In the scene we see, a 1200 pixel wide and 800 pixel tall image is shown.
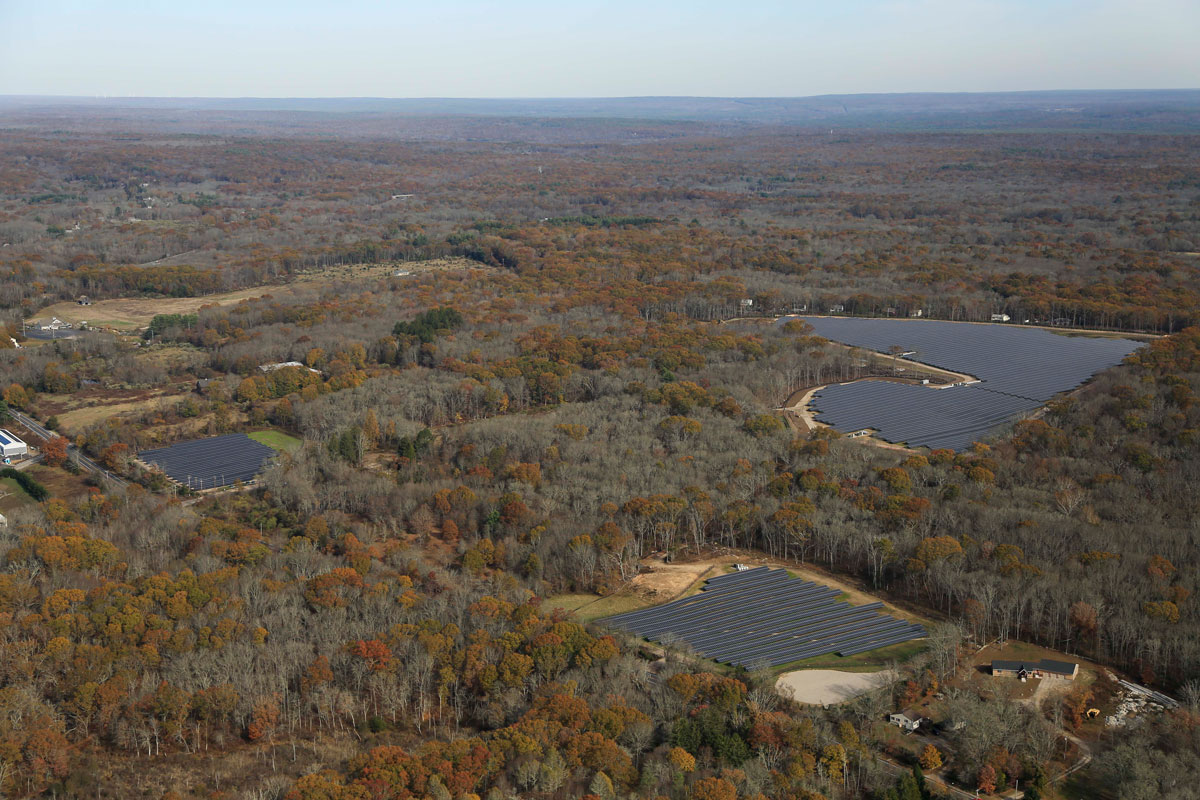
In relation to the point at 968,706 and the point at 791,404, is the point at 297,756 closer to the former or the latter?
the point at 968,706

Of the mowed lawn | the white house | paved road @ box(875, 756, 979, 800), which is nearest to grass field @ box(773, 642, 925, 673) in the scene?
the mowed lawn

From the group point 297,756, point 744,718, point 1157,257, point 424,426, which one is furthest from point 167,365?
point 1157,257

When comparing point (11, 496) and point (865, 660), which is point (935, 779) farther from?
point (11, 496)

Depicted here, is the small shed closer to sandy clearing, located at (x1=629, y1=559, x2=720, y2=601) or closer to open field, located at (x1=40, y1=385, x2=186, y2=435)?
sandy clearing, located at (x1=629, y1=559, x2=720, y2=601)

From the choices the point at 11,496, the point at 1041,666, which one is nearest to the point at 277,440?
the point at 11,496

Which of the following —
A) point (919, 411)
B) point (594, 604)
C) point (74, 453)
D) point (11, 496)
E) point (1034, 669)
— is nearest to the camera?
point (1034, 669)

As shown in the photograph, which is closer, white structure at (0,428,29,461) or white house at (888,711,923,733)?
white house at (888,711,923,733)
